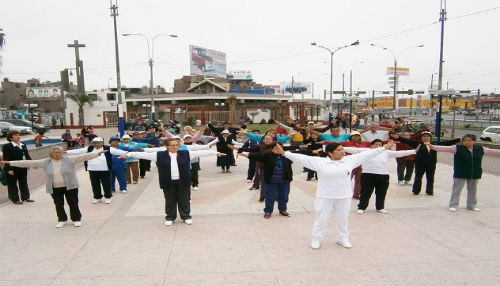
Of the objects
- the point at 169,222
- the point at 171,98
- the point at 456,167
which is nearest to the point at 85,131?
the point at 169,222

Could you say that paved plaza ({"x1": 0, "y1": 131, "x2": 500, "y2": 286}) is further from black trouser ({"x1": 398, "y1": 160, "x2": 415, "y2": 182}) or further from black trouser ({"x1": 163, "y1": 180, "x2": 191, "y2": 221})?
black trouser ({"x1": 398, "y1": 160, "x2": 415, "y2": 182})

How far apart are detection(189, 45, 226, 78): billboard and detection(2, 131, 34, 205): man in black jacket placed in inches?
2291

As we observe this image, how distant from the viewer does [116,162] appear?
8.39 metres

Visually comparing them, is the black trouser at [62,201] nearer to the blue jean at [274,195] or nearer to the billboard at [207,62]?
the blue jean at [274,195]

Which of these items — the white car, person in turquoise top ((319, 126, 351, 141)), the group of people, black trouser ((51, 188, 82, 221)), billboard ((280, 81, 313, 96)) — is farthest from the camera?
billboard ((280, 81, 313, 96))

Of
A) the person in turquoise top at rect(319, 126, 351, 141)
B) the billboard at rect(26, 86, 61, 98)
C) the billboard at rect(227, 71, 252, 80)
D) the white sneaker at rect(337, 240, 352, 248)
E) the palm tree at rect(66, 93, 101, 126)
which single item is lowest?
the white sneaker at rect(337, 240, 352, 248)

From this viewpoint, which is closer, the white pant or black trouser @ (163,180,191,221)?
the white pant

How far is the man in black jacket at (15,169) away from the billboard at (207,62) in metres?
58.2

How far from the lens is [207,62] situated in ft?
220

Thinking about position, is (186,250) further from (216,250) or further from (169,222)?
(169,222)

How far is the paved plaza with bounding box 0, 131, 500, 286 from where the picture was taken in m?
4.28

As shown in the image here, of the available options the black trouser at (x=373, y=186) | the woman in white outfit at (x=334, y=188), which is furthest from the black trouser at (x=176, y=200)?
the black trouser at (x=373, y=186)

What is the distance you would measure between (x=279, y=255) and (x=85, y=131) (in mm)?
16193

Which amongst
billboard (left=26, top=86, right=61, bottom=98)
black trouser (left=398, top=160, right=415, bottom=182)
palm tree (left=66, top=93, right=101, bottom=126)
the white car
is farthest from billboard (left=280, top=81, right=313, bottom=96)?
black trouser (left=398, top=160, right=415, bottom=182)
